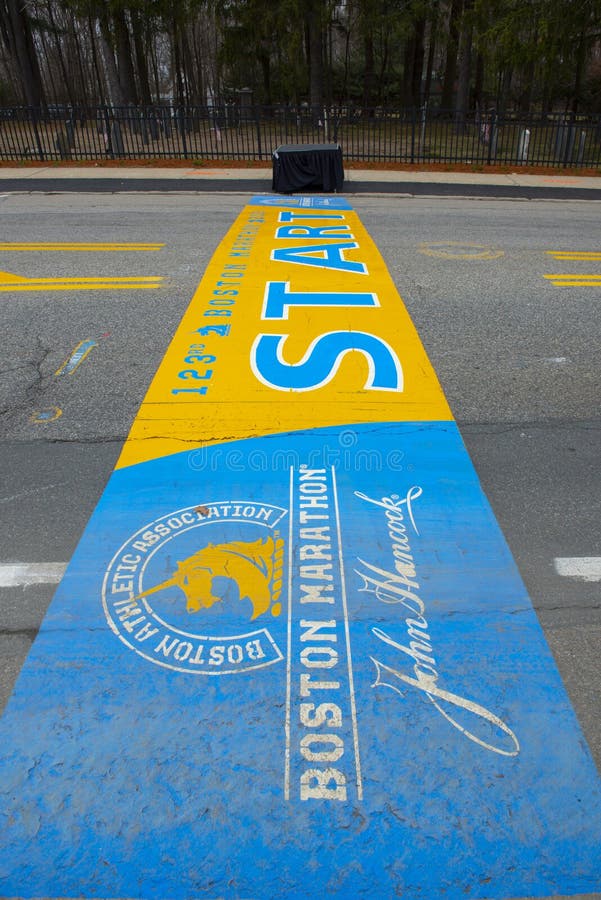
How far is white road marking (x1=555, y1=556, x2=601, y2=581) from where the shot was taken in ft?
11.9

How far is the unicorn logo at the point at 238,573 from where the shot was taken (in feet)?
11.0

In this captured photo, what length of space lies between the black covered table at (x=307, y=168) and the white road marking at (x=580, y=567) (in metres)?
13.7

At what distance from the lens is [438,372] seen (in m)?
6.18

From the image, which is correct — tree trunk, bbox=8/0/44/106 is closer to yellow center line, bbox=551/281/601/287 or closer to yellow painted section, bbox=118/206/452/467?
yellow painted section, bbox=118/206/452/467

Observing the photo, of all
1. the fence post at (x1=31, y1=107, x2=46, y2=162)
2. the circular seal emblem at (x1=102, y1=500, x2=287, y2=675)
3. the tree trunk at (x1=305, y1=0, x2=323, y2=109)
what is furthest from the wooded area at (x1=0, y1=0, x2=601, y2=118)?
the circular seal emblem at (x1=102, y1=500, x2=287, y2=675)

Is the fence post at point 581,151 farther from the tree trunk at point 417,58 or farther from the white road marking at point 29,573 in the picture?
the white road marking at point 29,573

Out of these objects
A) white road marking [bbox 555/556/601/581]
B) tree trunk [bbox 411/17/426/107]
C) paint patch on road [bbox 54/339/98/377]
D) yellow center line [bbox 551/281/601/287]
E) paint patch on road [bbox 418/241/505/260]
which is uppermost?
tree trunk [bbox 411/17/426/107]

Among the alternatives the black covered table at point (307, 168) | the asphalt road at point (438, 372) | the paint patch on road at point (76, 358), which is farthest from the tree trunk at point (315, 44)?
the paint patch on road at point (76, 358)

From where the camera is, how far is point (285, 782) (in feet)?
8.29

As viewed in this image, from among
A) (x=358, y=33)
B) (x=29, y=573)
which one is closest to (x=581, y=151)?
(x=358, y=33)

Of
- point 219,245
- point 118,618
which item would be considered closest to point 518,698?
point 118,618

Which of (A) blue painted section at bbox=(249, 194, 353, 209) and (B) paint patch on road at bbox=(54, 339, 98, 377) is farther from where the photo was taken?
(A) blue painted section at bbox=(249, 194, 353, 209)

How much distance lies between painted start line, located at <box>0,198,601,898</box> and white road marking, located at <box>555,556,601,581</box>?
347mm

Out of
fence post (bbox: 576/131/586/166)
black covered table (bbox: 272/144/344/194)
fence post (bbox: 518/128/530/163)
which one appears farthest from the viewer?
fence post (bbox: 518/128/530/163)
